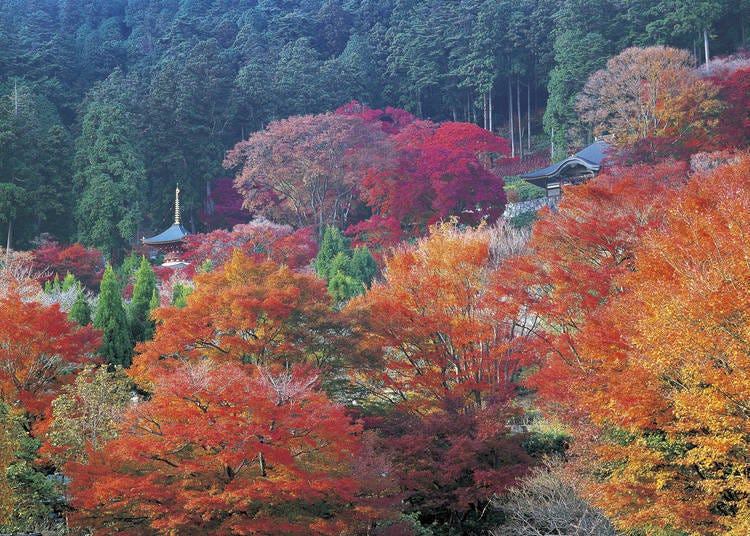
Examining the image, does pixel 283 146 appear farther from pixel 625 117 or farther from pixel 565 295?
pixel 565 295

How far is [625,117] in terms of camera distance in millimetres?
30266

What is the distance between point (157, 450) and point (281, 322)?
4.51 meters

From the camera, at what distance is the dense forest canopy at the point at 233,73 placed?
37.2 m

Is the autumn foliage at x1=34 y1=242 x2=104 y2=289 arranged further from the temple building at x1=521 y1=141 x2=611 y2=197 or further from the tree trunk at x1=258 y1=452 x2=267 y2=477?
the tree trunk at x1=258 y1=452 x2=267 y2=477

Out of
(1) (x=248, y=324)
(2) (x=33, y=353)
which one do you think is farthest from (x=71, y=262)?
(1) (x=248, y=324)

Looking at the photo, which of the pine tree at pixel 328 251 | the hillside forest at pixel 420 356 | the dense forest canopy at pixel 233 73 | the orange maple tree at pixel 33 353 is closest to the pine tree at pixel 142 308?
the hillside forest at pixel 420 356

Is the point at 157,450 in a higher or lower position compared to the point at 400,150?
lower

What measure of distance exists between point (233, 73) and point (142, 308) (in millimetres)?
27643

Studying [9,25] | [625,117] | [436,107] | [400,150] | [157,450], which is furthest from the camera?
[436,107]

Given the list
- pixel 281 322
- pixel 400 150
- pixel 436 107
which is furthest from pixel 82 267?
pixel 436 107

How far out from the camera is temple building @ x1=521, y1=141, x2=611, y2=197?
31078 mm

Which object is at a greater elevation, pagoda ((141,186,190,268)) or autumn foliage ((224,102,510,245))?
autumn foliage ((224,102,510,245))

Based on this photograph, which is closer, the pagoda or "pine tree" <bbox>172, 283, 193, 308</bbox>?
"pine tree" <bbox>172, 283, 193, 308</bbox>

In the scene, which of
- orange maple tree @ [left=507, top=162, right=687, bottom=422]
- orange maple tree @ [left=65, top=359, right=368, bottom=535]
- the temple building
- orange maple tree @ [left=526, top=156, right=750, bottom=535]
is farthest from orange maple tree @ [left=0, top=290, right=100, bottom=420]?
the temple building
